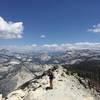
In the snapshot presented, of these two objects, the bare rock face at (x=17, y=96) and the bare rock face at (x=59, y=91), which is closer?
the bare rock face at (x=17, y=96)

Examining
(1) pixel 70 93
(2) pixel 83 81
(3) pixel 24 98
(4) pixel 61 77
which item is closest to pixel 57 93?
(1) pixel 70 93

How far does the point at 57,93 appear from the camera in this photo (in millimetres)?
80812

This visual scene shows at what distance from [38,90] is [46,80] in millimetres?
14767

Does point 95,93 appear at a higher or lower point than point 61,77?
lower

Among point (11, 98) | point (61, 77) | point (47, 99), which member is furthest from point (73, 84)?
point (11, 98)

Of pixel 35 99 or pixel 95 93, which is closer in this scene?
pixel 35 99

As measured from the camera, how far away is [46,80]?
94750mm

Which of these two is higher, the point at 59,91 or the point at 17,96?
the point at 17,96

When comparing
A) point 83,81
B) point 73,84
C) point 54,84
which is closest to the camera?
point 54,84

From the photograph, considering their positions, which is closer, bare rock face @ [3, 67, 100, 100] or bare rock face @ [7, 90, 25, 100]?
bare rock face @ [7, 90, 25, 100]

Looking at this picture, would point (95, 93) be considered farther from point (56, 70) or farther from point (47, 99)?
point (47, 99)

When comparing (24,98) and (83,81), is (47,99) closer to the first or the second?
(24,98)

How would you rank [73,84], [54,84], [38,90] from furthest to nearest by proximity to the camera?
[73,84] → [54,84] → [38,90]

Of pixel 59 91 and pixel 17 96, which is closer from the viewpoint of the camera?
pixel 17 96
